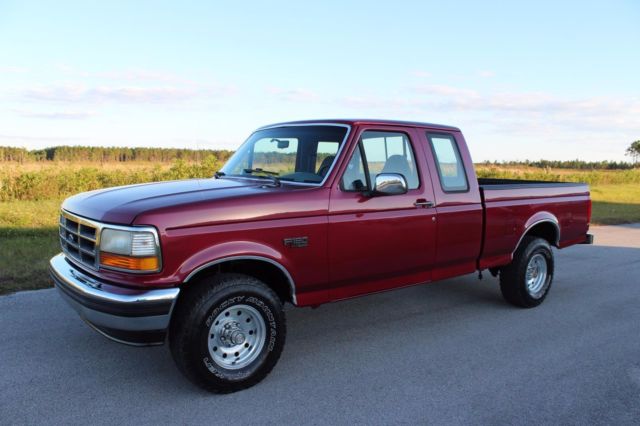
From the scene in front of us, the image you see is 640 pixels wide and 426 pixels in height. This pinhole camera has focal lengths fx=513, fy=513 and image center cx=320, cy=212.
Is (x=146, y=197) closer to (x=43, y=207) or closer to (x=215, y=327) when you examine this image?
(x=215, y=327)

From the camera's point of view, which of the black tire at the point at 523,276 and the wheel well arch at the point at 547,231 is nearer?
the black tire at the point at 523,276

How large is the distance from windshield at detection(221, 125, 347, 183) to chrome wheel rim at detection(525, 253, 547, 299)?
3174 millimetres

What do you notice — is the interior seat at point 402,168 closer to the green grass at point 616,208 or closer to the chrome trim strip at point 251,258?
the chrome trim strip at point 251,258


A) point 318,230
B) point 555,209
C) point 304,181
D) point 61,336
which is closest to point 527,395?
point 318,230

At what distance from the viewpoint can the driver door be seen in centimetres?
443

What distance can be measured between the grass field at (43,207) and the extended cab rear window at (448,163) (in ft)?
16.4

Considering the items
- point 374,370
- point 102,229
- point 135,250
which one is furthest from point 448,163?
point 102,229

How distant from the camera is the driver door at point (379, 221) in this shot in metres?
4.43

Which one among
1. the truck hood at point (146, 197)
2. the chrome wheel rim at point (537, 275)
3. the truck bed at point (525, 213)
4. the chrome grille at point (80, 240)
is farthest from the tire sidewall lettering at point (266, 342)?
the chrome wheel rim at point (537, 275)

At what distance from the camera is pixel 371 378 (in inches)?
163

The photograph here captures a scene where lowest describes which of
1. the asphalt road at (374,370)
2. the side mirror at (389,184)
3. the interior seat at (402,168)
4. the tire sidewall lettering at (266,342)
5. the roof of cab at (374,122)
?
the asphalt road at (374,370)

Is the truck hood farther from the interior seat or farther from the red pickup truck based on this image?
the interior seat

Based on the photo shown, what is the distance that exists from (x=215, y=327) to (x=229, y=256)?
1.84 feet

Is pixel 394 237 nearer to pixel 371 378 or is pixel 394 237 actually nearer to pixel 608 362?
pixel 371 378
